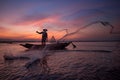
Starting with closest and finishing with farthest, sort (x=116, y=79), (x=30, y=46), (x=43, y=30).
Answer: (x=116, y=79)
(x=43, y=30)
(x=30, y=46)

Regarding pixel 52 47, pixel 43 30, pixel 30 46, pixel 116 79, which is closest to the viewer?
pixel 116 79

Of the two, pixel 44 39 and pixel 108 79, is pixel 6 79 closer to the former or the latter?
pixel 108 79

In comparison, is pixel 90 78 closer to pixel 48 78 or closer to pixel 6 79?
pixel 48 78

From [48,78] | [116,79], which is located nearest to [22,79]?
[48,78]

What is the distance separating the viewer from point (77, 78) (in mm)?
8094

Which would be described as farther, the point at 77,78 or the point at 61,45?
the point at 61,45

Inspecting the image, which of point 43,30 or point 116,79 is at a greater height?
point 43,30

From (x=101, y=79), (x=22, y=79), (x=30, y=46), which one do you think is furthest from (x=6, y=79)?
(x=30, y=46)

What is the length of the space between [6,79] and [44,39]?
16.6 meters

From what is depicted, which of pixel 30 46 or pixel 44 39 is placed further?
pixel 30 46

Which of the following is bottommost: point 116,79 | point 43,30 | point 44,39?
point 116,79

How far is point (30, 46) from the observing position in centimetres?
3597

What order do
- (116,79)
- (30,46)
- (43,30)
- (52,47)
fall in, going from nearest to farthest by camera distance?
(116,79) < (43,30) < (52,47) < (30,46)

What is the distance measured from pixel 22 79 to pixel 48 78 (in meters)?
1.67
